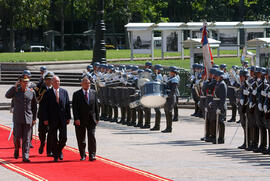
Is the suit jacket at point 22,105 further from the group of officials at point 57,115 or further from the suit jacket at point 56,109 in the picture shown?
the suit jacket at point 56,109

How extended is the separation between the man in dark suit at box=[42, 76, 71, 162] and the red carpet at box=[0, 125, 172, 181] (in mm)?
523

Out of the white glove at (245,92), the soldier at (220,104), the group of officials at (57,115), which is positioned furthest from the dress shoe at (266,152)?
the group of officials at (57,115)

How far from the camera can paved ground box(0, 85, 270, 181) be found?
14164 millimetres

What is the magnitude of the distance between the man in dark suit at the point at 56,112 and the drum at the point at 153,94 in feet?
15.1

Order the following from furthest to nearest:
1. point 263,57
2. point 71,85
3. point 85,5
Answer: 1. point 85,5
2. point 71,85
3. point 263,57

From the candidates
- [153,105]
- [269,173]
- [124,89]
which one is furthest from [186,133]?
[269,173]

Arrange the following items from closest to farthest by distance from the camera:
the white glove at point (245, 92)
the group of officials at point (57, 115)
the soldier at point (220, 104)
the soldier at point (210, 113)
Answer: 1. the group of officials at point (57, 115)
2. the white glove at point (245, 92)
3. the soldier at point (220, 104)
4. the soldier at point (210, 113)

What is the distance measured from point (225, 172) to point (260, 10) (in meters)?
75.1

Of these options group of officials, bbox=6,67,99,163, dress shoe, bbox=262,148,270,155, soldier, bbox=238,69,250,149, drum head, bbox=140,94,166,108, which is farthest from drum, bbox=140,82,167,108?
group of officials, bbox=6,67,99,163

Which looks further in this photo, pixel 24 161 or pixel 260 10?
pixel 260 10

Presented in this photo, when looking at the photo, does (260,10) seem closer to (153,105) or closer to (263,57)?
(263,57)

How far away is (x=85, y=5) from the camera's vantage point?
273 feet

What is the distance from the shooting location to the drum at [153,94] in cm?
2073

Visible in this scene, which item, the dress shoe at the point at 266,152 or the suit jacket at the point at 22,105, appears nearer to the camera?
the suit jacket at the point at 22,105
